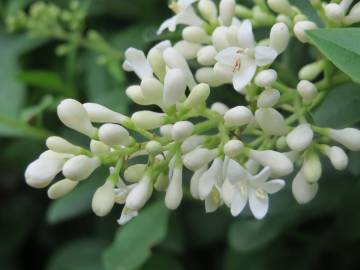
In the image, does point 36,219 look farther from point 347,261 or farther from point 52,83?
point 347,261

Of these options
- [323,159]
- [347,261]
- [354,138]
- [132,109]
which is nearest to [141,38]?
[132,109]

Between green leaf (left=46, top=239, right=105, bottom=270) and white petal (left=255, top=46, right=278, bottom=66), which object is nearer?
white petal (left=255, top=46, right=278, bottom=66)

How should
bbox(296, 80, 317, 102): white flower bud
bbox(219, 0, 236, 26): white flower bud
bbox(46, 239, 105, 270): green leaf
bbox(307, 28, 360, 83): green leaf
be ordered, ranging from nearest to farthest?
bbox(307, 28, 360, 83): green leaf
bbox(296, 80, 317, 102): white flower bud
bbox(219, 0, 236, 26): white flower bud
bbox(46, 239, 105, 270): green leaf

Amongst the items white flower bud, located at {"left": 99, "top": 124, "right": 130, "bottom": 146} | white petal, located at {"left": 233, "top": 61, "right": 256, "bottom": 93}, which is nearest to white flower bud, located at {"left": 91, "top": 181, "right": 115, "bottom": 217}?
white flower bud, located at {"left": 99, "top": 124, "right": 130, "bottom": 146}

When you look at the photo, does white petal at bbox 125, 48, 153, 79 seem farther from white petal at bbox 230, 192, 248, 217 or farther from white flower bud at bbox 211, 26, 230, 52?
white petal at bbox 230, 192, 248, 217

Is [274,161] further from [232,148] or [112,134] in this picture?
[112,134]

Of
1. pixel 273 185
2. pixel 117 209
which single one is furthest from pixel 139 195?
pixel 117 209
